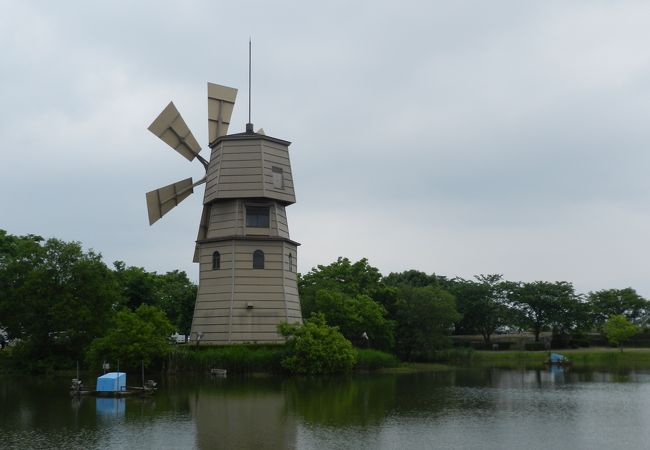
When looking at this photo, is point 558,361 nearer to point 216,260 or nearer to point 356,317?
point 356,317

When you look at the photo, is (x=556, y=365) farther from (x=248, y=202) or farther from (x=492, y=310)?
(x=248, y=202)

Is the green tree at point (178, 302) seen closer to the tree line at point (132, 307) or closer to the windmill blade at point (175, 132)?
the tree line at point (132, 307)

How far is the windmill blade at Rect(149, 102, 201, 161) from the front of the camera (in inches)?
1387

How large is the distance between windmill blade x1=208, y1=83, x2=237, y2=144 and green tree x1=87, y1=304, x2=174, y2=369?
1044 centimetres

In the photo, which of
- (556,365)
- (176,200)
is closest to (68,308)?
(176,200)

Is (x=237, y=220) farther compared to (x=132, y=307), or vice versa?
(x=132, y=307)

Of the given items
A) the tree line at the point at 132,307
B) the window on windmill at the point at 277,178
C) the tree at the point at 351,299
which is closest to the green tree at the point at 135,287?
the tree line at the point at 132,307

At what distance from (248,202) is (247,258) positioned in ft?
9.15

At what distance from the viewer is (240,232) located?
3512cm

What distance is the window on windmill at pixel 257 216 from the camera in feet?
117

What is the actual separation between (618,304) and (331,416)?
55.2 metres

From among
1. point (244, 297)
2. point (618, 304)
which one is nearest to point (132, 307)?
point (244, 297)

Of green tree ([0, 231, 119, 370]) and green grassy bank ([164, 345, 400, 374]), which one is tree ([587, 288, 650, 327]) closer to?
green grassy bank ([164, 345, 400, 374])

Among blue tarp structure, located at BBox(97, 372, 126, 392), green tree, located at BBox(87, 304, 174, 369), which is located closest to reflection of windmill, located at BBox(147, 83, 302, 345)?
green tree, located at BBox(87, 304, 174, 369)
